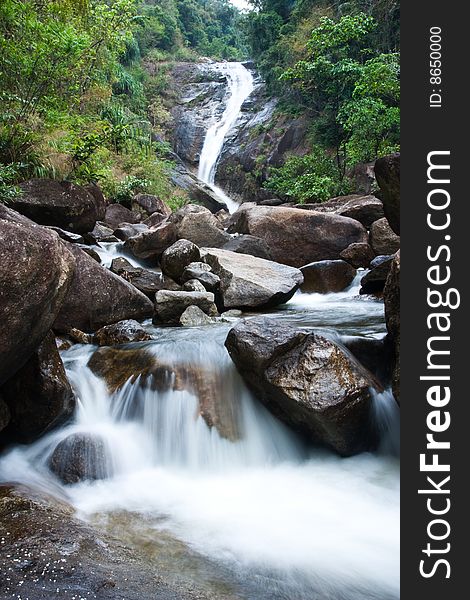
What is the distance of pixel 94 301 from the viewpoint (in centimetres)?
579

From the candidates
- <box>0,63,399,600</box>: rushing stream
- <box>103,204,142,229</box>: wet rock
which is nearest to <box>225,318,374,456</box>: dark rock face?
<box>0,63,399,600</box>: rushing stream

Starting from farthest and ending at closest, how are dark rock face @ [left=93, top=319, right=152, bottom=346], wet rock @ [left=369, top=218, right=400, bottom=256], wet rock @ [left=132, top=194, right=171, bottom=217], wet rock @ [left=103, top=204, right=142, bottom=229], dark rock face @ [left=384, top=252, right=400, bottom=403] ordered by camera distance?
wet rock @ [left=132, top=194, right=171, bottom=217]
wet rock @ [left=103, top=204, right=142, bottom=229]
wet rock @ [left=369, top=218, right=400, bottom=256]
dark rock face @ [left=93, top=319, right=152, bottom=346]
dark rock face @ [left=384, top=252, right=400, bottom=403]

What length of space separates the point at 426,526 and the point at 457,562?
4.9 inches

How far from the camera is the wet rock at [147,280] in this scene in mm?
7172

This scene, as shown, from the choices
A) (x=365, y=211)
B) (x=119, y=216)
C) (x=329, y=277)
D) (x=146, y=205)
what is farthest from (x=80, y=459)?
(x=146, y=205)

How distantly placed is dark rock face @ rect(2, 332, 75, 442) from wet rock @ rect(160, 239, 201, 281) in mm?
4091

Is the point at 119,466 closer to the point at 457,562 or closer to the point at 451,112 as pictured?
the point at 457,562

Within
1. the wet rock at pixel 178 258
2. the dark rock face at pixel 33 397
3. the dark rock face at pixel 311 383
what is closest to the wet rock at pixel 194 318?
the wet rock at pixel 178 258

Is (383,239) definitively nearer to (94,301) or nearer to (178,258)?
(178,258)

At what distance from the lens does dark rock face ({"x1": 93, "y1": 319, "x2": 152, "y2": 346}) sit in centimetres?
516

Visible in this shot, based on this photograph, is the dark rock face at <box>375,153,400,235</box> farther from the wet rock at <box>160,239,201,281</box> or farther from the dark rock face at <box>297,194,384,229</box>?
the dark rock face at <box>297,194,384,229</box>

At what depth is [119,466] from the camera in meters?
3.57

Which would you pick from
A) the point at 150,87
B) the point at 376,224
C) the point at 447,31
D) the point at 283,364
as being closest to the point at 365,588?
the point at 283,364

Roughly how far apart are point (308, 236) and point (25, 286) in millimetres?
7842
